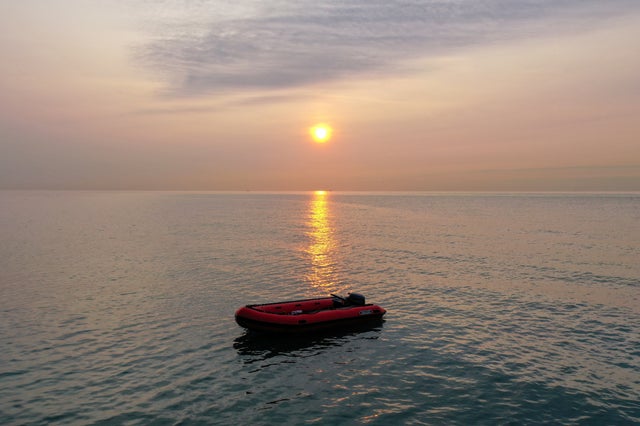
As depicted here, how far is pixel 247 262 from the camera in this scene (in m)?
42.2

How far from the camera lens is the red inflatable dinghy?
20734 millimetres

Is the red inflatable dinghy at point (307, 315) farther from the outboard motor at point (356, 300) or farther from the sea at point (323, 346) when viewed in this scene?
the sea at point (323, 346)

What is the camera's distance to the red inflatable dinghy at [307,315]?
20734mm

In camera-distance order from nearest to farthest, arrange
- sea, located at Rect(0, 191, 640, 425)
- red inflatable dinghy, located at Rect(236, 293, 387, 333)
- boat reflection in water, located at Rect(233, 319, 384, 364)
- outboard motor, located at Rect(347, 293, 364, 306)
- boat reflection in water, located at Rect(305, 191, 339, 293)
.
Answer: sea, located at Rect(0, 191, 640, 425), boat reflection in water, located at Rect(233, 319, 384, 364), red inflatable dinghy, located at Rect(236, 293, 387, 333), outboard motor, located at Rect(347, 293, 364, 306), boat reflection in water, located at Rect(305, 191, 339, 293)

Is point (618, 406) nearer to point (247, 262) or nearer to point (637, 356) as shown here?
point (637, 356)

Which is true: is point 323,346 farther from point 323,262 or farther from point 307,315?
point 323,262

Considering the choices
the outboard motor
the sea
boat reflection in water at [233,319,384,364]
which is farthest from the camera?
the outboard motor

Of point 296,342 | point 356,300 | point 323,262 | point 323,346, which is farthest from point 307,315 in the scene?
point 323,262

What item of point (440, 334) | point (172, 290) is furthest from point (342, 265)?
point (440, 334)

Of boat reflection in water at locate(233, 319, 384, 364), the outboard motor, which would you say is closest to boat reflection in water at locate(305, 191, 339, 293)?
the outboard motor

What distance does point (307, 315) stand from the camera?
21.5 m

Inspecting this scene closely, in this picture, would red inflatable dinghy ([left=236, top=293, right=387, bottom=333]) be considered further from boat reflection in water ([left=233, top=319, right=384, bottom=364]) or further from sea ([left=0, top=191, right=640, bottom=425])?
sea ([left=0, top=191, right=640, bottom=425])

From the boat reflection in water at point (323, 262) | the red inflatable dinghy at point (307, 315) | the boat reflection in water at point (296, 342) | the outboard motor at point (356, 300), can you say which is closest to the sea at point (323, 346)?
the boat reflection in water at point (296, 342)

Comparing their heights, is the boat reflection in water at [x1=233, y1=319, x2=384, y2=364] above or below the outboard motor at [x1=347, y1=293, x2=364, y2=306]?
below
